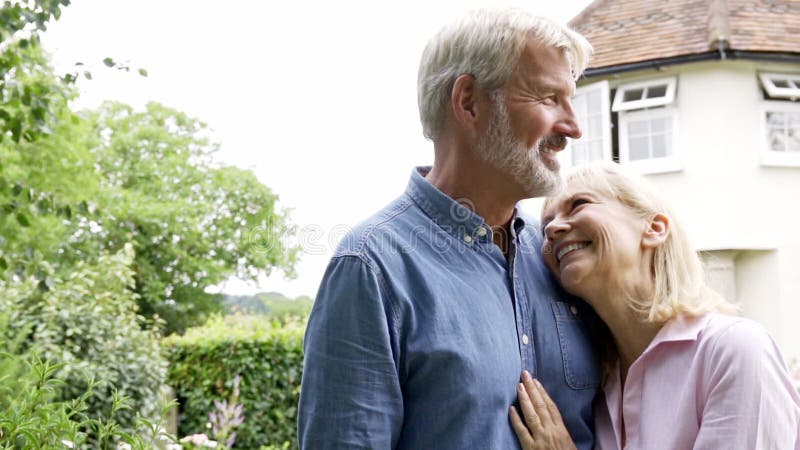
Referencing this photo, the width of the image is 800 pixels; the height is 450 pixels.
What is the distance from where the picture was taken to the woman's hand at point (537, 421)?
1.82 meters

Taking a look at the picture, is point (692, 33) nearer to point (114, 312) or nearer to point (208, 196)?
point (114, 312)

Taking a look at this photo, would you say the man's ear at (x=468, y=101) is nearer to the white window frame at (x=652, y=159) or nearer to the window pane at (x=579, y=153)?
the white window frame at (x=652, y=159)

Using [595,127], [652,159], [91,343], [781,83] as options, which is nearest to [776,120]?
[781,83]

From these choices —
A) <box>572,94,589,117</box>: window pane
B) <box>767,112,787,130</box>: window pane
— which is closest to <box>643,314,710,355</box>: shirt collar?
<box>572,94,589,117</box>: window pane

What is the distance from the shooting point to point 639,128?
1271 centimetres

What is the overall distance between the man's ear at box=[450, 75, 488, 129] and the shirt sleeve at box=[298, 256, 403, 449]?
44 centimetres

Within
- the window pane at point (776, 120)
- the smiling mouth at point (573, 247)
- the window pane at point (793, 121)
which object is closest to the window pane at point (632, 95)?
the window pane at point (776, 120)

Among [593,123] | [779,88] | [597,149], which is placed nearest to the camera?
[779,88]

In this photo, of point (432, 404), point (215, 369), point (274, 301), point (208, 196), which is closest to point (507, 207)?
point (432, 404)

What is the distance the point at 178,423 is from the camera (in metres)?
8.16

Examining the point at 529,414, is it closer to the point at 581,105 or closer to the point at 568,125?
the point at 568,125

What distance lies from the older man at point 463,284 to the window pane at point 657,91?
1134 cm

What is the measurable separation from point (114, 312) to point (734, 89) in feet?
29.6

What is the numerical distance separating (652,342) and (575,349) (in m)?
0.17
